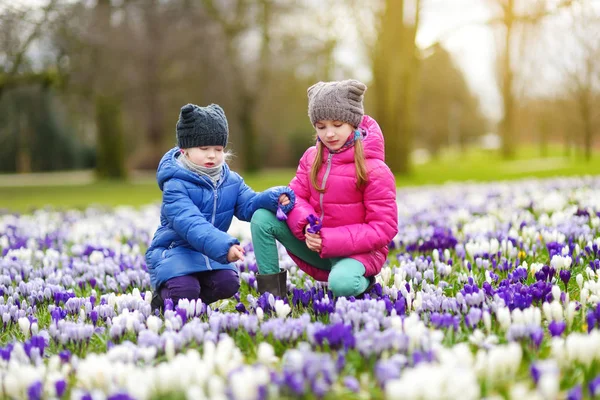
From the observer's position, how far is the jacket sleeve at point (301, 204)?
4.70m

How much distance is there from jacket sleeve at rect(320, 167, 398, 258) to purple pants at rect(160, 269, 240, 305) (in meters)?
0.74

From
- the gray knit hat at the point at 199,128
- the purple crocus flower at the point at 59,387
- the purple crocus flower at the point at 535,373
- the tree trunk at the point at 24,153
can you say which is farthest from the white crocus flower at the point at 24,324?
the tree trunk at the point at 24,153

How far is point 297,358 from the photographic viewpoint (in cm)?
285

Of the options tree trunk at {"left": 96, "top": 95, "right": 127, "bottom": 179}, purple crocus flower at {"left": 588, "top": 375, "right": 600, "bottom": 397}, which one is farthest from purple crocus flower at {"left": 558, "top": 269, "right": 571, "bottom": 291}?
tree trunk at {"left": 96, "top": 95, "right": 127, "bottom": 179}

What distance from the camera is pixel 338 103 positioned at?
181 inches

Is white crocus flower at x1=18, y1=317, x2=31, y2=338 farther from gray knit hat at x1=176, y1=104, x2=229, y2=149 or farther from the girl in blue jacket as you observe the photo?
gray knit hat at x1=176, y1=104, x2=229, y2=149

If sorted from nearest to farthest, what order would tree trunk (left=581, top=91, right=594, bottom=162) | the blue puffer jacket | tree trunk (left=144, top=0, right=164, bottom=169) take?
the blue puffer jacket → tree trunk (left=144, top=0, right=164, bottom=169) → tree trunk (left=581, top=91, right=594, bottom=162)

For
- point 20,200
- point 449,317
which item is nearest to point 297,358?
point 449,317

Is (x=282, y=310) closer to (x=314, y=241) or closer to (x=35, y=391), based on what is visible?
(x=314, y=241)

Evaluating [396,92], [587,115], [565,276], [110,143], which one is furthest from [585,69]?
[565,276]

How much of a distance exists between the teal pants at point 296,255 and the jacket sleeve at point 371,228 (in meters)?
0.11

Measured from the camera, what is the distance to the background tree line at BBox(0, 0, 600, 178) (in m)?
20.8

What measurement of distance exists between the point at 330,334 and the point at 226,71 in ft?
80.9

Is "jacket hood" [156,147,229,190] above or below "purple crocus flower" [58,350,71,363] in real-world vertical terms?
above
